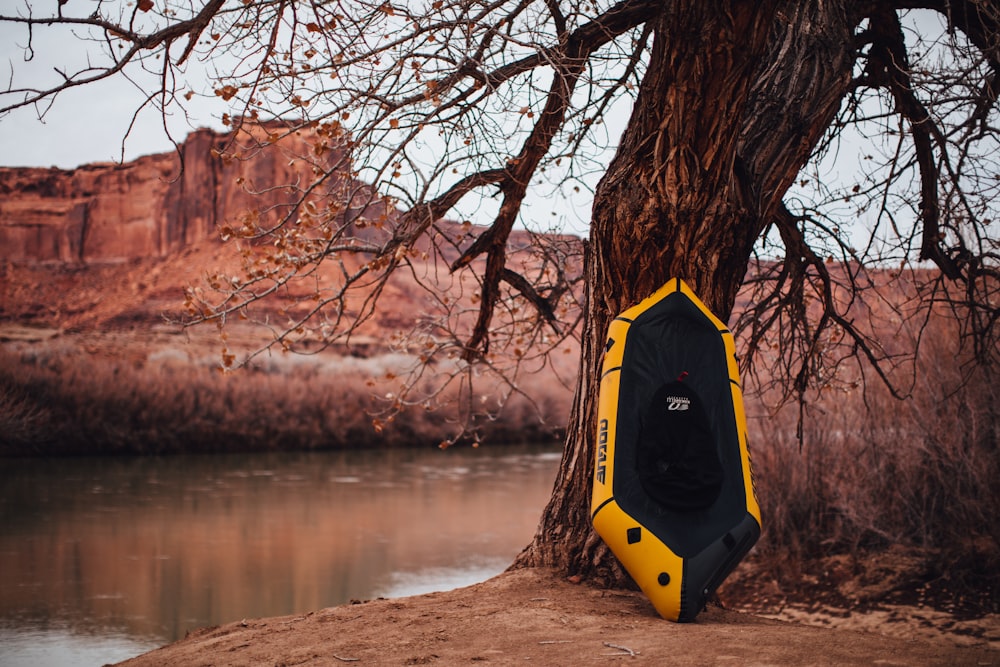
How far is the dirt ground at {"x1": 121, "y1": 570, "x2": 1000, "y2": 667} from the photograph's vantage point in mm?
3158

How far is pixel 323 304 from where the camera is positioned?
528 cm

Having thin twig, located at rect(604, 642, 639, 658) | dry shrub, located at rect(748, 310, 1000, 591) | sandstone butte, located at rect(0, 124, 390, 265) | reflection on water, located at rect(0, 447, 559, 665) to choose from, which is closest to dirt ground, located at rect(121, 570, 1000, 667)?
thin twig, located at rect(604, 642, 639, 658)

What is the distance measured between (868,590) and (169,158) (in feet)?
139

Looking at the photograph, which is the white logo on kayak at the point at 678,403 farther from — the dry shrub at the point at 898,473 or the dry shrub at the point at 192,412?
the dry shrub at the point at 192,412

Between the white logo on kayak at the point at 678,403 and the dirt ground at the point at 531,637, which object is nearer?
the dirt ground at the point at 531,637

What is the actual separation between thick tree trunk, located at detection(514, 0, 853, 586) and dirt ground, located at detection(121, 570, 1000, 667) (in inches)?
16.5

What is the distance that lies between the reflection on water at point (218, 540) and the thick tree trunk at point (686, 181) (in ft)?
16.2

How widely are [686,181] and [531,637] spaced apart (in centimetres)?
198

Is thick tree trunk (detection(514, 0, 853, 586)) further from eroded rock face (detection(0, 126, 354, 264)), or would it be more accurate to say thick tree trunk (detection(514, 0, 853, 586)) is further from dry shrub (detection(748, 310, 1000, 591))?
eroded rock face (detection(0, 126, 354, 264))

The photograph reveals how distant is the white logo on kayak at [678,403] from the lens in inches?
152

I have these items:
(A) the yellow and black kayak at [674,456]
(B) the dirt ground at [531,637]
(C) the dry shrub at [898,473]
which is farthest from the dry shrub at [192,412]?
(A) the yellow and black kayak at [674,456]

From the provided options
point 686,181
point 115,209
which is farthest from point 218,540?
point 115,209

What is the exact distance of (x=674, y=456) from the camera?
12.4 ft

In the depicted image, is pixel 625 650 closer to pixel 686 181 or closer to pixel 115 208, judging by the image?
pixel 686 181
